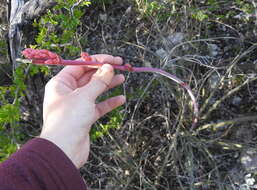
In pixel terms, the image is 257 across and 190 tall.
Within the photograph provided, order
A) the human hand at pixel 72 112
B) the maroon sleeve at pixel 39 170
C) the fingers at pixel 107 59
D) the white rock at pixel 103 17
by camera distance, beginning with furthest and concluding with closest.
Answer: the white rock at pixel 103 17
the fingers at pixel 107 59
the human hand at pixel 72 112
the maroon sleeve at pixel 39 170

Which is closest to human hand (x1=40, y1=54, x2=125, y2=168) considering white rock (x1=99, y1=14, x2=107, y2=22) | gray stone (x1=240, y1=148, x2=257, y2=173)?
gray stone (x1=240, y1=148, x2=257, y2=173)

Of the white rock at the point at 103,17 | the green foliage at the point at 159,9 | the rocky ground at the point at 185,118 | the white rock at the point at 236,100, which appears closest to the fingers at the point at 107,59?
the rocky ground at the point at 185,118

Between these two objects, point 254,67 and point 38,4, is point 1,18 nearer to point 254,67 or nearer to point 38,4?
point 38,4

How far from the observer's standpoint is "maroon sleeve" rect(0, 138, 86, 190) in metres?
1.08

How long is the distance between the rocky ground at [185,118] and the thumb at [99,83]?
18.0 inches

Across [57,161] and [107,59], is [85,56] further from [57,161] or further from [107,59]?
[57,161]

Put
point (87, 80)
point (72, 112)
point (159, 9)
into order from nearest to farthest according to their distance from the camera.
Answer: point (72, 112)
point (87, 80)
point (159, 9)

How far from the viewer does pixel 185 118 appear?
204cm

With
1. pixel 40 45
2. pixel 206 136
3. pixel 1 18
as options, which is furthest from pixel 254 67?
pixel 1 18

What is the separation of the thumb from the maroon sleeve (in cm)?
25

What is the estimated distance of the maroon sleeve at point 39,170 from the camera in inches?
42.4

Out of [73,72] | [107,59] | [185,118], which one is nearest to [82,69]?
[73,72]

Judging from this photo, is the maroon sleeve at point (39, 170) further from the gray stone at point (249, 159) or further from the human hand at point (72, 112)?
the gray stone at point (249, 159)

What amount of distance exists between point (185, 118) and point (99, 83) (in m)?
0.84
